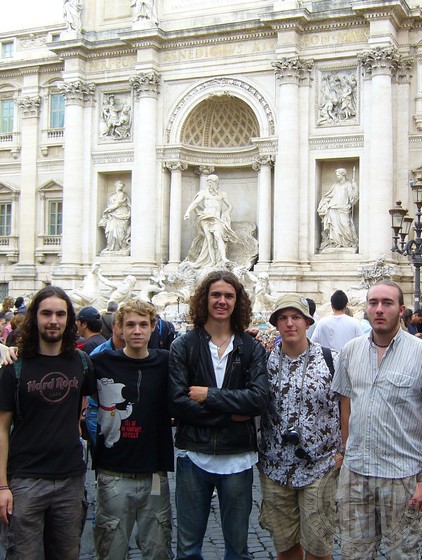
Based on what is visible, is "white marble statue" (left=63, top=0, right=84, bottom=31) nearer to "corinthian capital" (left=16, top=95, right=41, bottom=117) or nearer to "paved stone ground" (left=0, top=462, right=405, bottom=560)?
"corinthian capital" (left=16, top=95, right=41, bottom=117)

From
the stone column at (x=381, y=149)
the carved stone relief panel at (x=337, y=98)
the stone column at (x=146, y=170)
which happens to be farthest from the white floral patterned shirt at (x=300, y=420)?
the stone column at (x=146, y=170)

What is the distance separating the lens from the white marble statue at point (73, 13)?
83.9 feet

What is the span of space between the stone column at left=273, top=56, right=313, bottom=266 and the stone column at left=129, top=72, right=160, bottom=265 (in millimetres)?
4178

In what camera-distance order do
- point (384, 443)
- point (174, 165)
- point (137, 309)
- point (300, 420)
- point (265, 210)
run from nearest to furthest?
point (384, 443), point (300, 420), point (137, 309), point (265, 210), point (174, 165)

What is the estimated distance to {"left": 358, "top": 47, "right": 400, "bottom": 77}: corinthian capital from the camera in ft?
70.4

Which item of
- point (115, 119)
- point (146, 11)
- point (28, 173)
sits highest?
point (146, 11)

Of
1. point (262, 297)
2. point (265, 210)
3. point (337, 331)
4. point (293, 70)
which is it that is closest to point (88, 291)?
point (262, 297)

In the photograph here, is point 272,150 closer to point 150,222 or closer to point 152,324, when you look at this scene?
point 150,222

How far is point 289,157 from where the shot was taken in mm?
22672

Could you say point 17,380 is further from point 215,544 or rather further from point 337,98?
point 337,98

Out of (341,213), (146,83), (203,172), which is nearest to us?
(341,213)

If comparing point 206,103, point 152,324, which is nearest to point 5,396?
point 152,324

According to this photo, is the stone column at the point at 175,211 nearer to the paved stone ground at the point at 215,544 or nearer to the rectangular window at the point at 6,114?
the rectangular window at the point at 6,114

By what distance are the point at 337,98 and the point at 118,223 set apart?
8.16 meters
